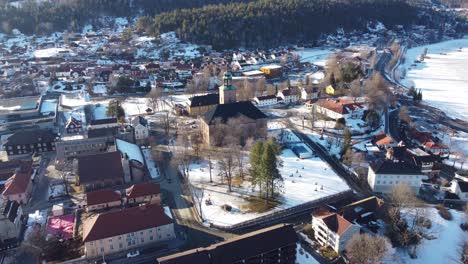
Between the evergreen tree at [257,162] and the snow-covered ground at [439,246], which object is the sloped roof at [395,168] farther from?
the evergreen tree at [257,162]

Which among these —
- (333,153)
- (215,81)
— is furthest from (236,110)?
(215,81)

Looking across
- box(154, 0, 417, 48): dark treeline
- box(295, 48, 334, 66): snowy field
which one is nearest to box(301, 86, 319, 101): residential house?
box(295, 48, 334, 66): snowy field

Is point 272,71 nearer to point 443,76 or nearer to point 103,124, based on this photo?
point 443,76

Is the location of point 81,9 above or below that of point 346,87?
above

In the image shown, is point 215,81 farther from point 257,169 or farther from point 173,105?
point 257,169

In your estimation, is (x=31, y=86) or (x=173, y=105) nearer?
(x=173, y=105)

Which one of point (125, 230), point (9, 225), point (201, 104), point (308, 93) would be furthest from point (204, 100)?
point (9, 225)
